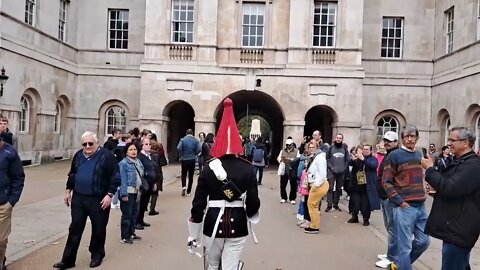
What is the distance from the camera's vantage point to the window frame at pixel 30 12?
20.6 m

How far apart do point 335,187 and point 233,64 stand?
12.0 meters

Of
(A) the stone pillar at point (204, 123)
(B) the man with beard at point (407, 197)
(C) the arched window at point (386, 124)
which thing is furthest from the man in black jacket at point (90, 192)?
(C) the arched window at point (386, 124)

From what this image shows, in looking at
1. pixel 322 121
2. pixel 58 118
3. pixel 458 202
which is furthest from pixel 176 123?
pixel 458 202

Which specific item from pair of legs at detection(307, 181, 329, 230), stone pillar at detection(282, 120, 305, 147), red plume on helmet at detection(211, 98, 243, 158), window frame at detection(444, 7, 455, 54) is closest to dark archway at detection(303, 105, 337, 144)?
stone pillar at detection(282, 120, 305, 147)

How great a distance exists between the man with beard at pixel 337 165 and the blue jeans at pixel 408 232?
222 inches

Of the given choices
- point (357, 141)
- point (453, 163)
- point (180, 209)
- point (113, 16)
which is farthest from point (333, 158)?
point (113, 16)

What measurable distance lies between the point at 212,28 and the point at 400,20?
10.2 meters

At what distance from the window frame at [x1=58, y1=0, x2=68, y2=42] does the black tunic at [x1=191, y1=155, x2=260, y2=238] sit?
21756 millimetres

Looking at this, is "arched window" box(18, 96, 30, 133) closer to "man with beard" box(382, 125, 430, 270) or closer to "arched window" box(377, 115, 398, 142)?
"arched window" box(377, 115, 398, 142)

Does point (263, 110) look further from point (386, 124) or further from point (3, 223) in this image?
point (3, 223)

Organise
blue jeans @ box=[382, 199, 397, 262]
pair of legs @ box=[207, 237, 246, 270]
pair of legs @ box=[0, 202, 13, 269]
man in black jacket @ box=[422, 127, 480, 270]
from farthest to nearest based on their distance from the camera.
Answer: blue jeans @ box=[382, 199, 397, 262] < pair of legs @ box=[0, 202, 13, 269] < pair of legs @ box=[207, 237, 246, 270] < man in black jacket @ box=[422, 127, 480, 270]

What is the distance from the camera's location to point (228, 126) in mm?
4656

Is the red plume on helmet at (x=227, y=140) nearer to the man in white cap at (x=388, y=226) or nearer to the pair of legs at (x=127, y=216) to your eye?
the man in white cap at (x=388, y=226)

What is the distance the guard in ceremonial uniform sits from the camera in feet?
14.6
